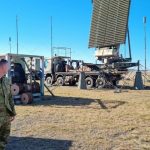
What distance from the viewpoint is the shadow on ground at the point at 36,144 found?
9086 mm

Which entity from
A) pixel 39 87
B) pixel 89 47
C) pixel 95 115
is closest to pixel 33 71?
pixel 39 87

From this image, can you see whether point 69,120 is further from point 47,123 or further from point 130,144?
point 130,144

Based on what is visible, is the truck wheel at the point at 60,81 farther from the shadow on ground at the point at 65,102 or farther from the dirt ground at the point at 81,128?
the dirt ground at the point at 81,128

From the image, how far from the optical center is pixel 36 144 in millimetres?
9445

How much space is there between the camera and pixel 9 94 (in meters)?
6.09

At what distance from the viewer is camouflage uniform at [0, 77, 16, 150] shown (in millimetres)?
5941

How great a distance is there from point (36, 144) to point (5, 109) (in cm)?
358

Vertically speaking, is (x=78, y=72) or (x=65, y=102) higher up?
(x=78, y=72)

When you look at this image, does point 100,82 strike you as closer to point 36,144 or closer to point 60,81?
point 60,81

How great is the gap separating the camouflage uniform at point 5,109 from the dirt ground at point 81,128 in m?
3.07

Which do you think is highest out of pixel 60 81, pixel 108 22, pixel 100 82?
pixel 108 22

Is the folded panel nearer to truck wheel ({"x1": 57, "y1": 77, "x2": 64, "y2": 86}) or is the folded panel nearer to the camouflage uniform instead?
truck wheel ({"x1": 57, "y1": 77, "x2": 64, "y2": 86})

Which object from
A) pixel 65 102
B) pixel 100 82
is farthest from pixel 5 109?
pixel 100 82

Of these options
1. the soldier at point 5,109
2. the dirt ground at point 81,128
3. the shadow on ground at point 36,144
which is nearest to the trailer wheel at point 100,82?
the dirt ground at point 81,128
